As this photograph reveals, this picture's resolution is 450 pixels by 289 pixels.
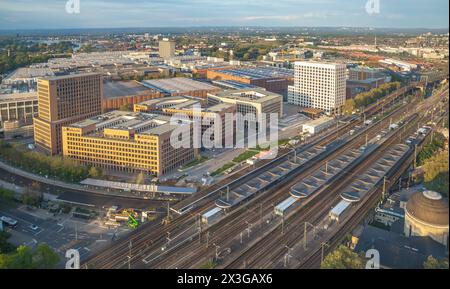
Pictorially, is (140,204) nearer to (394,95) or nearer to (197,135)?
(197,135)

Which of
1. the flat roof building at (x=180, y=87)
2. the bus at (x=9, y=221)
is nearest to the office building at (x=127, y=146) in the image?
the bus at (x=9, y=221)

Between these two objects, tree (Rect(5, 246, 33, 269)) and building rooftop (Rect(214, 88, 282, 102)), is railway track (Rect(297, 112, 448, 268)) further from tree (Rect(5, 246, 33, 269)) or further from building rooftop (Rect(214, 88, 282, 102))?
building rooftop (Rect(214, 88, 282, 102))

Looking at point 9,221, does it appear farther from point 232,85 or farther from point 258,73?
point 258,73

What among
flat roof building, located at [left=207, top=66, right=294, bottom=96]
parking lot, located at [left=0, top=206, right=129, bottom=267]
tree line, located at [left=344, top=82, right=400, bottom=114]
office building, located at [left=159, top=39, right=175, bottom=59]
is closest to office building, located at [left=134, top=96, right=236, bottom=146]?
parking lot, located at [left=0, top=206, right=129, bottom=267]

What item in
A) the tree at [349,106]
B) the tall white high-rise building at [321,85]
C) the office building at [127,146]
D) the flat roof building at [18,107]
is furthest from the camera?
the tree at [349,106]

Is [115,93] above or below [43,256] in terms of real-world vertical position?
above

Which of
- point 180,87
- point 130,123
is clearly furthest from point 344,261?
point 180,87

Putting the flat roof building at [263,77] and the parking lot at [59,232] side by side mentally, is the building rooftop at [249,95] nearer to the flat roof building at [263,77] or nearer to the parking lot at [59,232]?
the flat roof building at [263,77]

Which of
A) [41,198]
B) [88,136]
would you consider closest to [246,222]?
[41,198]
